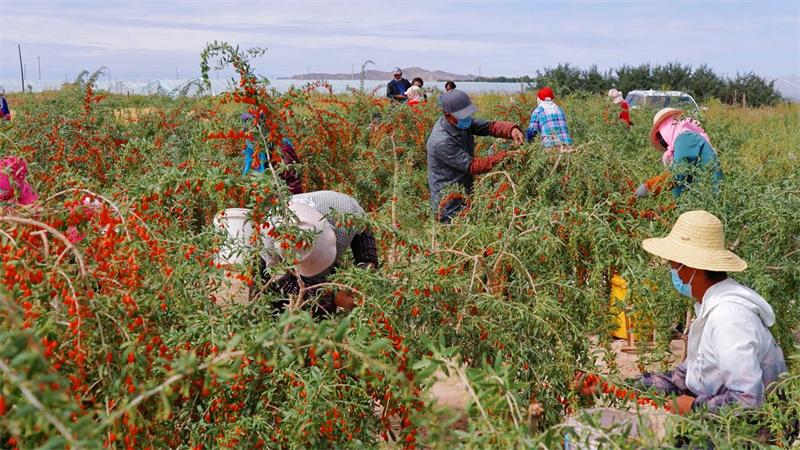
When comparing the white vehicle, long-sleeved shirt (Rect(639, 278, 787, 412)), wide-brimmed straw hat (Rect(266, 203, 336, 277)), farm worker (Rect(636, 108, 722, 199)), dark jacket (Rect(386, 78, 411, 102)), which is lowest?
long-sleeved shirt (Rect(639, 278, 787, 412))

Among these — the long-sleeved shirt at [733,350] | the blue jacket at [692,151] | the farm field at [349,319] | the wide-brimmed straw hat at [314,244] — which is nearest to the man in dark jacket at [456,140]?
the farm field at [349,319]

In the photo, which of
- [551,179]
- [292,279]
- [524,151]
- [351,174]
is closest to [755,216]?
[551,179]

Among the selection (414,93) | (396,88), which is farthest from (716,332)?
(396,88)

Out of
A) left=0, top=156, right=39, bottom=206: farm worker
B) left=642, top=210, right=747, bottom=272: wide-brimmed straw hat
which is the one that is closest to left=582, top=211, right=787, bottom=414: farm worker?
left=642, top=210, right=747, bottom=272: wide-brimmed straw hat

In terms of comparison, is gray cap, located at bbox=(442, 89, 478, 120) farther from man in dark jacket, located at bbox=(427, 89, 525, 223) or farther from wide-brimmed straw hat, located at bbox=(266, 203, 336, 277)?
wide-brimmed straw hat, located at bbox=(266, 203, 336, 277)

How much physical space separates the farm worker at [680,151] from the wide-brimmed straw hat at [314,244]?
193 centimetres

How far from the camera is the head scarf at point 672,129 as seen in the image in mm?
4656

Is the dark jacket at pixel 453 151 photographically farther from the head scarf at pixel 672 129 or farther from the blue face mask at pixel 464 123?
the head scarf at pixel 672 129

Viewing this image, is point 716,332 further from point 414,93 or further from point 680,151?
point 414,93

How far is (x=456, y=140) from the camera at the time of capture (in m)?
5.25

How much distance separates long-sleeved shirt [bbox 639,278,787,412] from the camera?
234 cm

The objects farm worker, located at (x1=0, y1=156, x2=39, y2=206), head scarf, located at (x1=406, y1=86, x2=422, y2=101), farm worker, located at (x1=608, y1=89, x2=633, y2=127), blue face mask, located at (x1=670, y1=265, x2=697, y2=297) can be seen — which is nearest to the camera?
farm worker, located at (x1=0, y1=156, x2=39, y2=206)

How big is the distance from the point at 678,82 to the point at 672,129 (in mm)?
23734

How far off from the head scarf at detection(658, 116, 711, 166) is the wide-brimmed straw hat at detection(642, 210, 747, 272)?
80.5 inches
